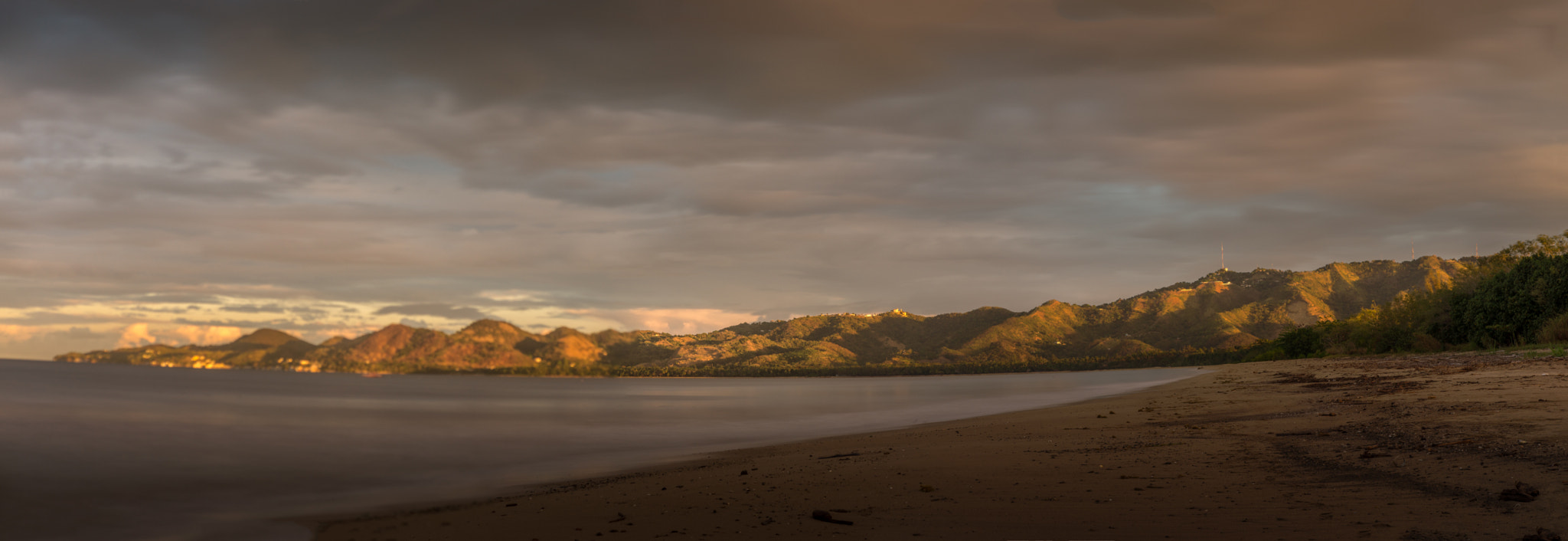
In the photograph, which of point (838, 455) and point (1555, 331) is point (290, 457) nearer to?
point (838, 455)

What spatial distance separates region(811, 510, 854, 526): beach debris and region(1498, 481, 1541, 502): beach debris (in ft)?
16.8

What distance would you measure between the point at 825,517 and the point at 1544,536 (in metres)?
5.13

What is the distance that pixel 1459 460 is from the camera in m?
7.18

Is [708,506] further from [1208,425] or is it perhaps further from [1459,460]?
[1208,425]

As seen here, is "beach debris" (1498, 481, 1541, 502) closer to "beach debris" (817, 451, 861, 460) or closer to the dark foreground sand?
the dark foreground sand

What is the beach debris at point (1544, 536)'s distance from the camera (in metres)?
4.62

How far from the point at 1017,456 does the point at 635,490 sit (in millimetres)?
5493

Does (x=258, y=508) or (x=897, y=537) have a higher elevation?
(x=897, y=537)

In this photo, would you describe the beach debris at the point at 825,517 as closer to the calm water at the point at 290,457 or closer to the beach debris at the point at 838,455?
the beach debris at the point at 838,455

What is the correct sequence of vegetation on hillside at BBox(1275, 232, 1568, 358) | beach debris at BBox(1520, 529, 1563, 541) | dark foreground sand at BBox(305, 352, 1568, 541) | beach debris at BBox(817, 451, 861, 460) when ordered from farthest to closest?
vegetation on hillside at BBox(1275, 232, 1568, 358) → beach debris at BBox(817, 451, 861, 460) → dark foreground sand at BBox(305, 352, 1568, 541) → beach debris at BBox(1520, 529, 1563, 541)

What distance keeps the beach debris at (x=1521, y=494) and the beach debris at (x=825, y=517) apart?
5.12m

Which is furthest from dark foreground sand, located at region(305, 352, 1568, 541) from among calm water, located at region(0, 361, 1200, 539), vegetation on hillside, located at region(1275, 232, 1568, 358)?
vegetation on hillside, located at region(1275, 232, 1568, 358)

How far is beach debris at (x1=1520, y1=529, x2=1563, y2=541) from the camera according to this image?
4.62 m

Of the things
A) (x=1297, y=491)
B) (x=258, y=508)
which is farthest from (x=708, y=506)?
(x=258, y=508)
